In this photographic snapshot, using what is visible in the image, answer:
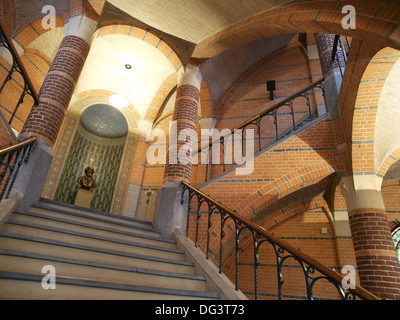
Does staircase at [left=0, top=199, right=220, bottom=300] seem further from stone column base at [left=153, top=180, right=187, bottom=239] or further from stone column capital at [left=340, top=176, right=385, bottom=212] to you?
stone column capital at [left=340, top=176, right=385, bottom=212]

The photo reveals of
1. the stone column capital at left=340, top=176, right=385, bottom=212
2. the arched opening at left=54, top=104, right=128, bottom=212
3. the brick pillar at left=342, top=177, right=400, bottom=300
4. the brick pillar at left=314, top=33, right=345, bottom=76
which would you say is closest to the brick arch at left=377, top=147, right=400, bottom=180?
the stone column capital at left=340, top=176, right=385, bottom=212

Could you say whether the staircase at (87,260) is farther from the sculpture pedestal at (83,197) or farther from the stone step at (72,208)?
the sculpture pedestal at (83,197)

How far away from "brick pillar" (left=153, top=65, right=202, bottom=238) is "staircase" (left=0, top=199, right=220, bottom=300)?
21.4 inches

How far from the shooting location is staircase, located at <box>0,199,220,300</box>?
2.29m

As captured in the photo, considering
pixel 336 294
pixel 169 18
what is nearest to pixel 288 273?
pixel 336 294

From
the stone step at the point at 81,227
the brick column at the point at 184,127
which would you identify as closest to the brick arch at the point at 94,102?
the brick column at the point at 184,127

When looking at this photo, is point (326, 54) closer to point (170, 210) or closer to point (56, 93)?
point (170, 210)

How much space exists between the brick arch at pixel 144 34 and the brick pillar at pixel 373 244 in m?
4.76

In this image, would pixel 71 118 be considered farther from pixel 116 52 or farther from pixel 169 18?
pixel 169 18

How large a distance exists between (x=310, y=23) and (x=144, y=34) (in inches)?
156

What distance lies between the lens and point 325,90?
562 centimetres

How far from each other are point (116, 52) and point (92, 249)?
21.5 ft

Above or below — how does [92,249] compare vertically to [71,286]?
above

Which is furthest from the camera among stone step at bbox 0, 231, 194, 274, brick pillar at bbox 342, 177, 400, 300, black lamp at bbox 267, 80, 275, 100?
black lamp at bbox 267, 80, 275, 100
